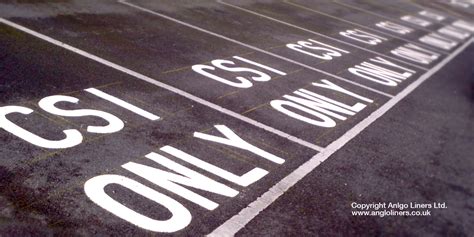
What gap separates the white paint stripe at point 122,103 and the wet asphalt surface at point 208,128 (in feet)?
0.33

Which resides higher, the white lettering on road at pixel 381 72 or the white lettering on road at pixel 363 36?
the white lettering on road at pixel 363 36

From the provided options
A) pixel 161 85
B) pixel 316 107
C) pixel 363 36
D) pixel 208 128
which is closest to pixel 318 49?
pixel 363 36

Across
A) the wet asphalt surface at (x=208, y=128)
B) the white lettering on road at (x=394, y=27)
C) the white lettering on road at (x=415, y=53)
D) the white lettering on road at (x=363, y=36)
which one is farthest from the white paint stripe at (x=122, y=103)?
the white lettering on road at (x=394, y=27)

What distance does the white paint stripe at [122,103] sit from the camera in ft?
22.8

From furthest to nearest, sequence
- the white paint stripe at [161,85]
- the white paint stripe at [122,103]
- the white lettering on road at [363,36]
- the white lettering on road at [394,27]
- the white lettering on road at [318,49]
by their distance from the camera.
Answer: the white lettering on road at [394,27], the white lettering on road at [363,36], the white lettering on road at [318,49], the white paint stripe at [161,85], the white paint stripe at [122,103]

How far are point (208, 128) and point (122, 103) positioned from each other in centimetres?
127

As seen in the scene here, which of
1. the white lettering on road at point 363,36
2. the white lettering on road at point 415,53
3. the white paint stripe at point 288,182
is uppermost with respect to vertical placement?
the white lettering on road at point 363,36

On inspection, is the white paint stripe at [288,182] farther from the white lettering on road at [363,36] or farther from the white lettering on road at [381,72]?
the white lettering on road at [363,36]

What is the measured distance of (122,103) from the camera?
712 cm

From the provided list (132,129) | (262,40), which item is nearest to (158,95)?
(132,129)

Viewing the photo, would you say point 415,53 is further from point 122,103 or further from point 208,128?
point 122,103

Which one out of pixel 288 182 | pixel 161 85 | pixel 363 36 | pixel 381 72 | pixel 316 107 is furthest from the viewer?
pixel 363 36

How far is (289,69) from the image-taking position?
10.6 metres

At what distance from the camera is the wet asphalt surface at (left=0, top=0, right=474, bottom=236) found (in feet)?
16.6
